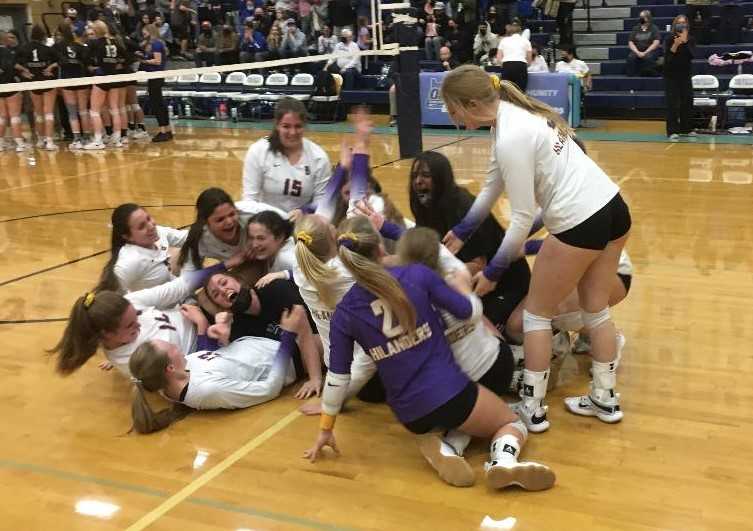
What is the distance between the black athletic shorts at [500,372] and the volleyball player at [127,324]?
53.7 inches

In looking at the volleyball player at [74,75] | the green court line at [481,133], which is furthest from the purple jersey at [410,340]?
the volleyball player at [74,75]

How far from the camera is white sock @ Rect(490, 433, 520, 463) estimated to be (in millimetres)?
2812

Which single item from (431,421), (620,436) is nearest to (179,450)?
(431,421)

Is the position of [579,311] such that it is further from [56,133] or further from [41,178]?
[56,133]

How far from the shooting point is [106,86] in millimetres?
11812

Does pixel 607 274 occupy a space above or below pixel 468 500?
above

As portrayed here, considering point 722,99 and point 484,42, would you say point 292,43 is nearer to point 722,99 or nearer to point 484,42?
point 484,42

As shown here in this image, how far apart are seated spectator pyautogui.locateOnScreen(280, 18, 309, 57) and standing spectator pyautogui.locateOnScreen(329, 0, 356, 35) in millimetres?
770

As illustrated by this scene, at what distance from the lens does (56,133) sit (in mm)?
13758

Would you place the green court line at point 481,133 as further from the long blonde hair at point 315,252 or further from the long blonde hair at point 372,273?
the long blonde hair at point 372,273

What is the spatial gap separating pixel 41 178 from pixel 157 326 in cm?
697

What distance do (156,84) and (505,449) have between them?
35.2 feet

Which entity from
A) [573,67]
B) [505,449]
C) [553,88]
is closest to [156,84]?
[553,88]

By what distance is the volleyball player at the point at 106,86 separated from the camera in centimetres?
1139
